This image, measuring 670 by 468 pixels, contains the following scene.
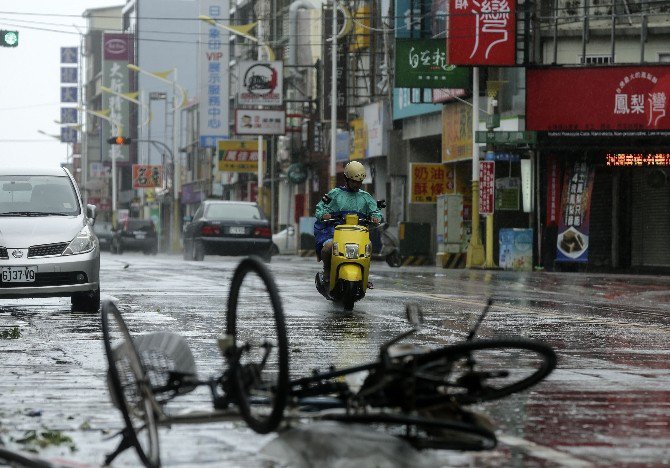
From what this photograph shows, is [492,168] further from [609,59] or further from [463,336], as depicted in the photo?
[463,336]

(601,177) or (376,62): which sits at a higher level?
(376,62)

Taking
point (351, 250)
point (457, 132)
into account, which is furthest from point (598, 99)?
point (351, 250)

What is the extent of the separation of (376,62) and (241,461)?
5050cm

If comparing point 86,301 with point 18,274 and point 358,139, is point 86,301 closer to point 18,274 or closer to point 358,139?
point 18,274

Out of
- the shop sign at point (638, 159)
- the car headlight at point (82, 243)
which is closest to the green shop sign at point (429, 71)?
the shop sign at point (638, 159)

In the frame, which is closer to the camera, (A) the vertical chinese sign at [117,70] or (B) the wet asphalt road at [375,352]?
(B) the wet asphalt road at [375,352]

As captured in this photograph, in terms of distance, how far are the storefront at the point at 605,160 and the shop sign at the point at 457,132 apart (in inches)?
161

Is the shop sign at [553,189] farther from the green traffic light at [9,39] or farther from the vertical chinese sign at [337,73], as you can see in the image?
the vertical chinese sign at [337,73]

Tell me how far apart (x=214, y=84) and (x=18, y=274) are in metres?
67.2

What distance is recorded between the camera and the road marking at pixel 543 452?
247 inches

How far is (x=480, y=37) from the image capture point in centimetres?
3891

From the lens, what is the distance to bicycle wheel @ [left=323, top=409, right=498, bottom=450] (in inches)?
227

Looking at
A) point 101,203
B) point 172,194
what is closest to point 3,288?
point 172,194

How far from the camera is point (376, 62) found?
Answer: 5622 centimetres
